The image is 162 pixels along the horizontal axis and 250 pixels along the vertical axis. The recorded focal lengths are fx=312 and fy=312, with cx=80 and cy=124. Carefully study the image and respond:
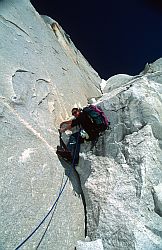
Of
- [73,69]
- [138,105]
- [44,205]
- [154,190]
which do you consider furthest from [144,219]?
[73,69]

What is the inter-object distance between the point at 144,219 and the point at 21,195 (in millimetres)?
1418

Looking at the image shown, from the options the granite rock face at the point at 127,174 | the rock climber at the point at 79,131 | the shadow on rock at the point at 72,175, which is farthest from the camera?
the rock climber at the point at 79,131

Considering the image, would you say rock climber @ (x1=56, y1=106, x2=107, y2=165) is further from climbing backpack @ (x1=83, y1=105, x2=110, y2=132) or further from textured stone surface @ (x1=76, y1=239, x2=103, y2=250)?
textured stone surface @ (x1=76, y1=239, x2=103, y2=250)

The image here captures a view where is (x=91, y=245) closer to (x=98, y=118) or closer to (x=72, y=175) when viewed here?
(x=72, y=175)

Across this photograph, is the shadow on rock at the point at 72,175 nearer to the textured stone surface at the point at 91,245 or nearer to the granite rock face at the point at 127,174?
the granite rock face at the point at 127,174

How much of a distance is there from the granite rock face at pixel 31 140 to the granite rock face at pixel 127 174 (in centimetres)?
28

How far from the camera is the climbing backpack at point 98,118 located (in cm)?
432

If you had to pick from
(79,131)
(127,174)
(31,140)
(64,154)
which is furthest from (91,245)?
(79,131)

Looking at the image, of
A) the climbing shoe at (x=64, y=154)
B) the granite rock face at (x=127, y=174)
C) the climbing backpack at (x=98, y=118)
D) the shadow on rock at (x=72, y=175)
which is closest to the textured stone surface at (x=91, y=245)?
the granite rock face at (x=127, y=174)

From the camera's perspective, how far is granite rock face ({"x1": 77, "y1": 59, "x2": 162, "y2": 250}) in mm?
3503

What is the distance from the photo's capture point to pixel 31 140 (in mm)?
3965

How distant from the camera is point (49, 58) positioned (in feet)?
19.5

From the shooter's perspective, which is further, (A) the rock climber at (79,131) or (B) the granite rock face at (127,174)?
(A) the rock climber at (79,131)

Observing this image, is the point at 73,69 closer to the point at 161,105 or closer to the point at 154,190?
the point at 161,105
